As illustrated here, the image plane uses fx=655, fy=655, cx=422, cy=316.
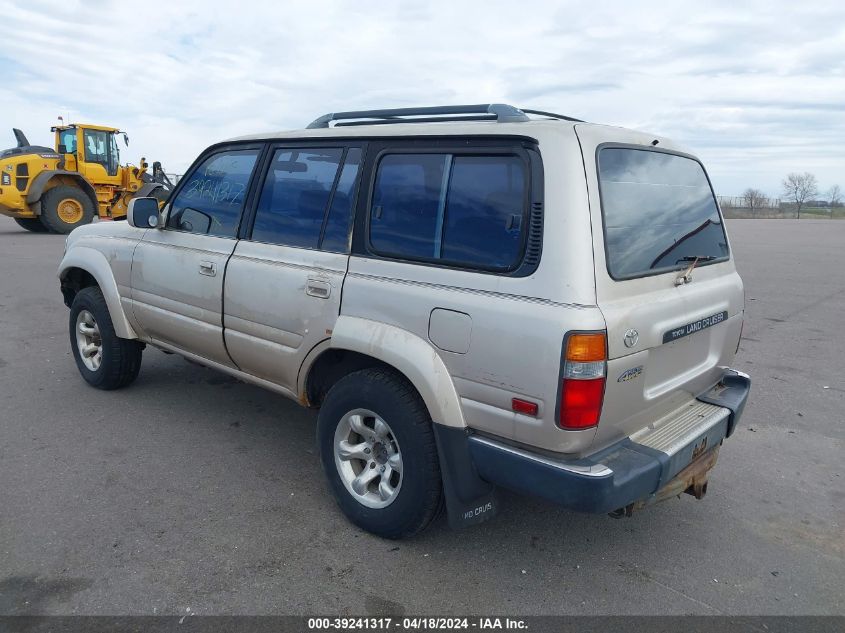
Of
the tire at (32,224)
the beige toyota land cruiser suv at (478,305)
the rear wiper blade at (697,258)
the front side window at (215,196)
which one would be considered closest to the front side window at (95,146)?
the tire at (32,224)

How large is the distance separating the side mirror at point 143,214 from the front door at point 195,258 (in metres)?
0.09

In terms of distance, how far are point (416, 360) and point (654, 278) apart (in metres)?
1.07

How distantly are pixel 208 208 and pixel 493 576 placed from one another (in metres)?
2.73

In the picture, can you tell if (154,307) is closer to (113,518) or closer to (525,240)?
(113,518)

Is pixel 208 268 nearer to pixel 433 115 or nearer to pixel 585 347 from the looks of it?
pixel 433 115

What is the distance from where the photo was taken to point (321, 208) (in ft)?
11.1

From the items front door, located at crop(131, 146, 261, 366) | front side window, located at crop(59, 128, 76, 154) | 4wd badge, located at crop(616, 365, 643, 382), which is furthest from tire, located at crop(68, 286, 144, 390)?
front side window, located at crop(59, 128, 76, 154)

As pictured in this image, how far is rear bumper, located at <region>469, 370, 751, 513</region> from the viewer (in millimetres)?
2459

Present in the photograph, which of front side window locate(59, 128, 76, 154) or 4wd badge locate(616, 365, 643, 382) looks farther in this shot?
front side window locate(59, 128, 76, 154)

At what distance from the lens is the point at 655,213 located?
2.99m

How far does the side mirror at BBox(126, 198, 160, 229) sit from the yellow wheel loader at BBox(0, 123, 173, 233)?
1213cm

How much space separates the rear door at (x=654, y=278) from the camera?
2.56 meters

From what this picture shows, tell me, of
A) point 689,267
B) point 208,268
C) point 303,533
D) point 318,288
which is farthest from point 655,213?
point 208,268

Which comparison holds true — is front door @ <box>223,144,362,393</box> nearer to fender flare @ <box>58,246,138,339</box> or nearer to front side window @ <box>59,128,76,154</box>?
fender flare @ <box>58,246,138,339</box>
